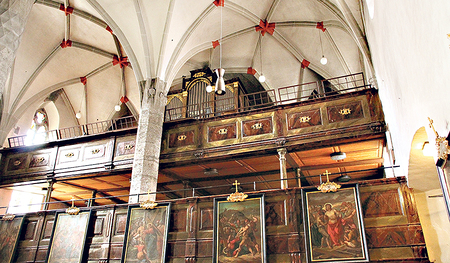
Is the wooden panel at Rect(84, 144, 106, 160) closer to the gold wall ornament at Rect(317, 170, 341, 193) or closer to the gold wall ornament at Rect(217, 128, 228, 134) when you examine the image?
the gold wall ornament at Rect(217, 128, 228, 134)

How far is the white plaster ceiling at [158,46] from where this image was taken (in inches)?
503

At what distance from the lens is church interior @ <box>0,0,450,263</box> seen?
6.90 m

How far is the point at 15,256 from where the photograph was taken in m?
10.0

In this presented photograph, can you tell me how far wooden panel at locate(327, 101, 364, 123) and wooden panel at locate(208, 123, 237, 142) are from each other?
3070mm

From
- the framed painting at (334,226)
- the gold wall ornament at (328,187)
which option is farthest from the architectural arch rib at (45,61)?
the gold wall ornament at (328,187)

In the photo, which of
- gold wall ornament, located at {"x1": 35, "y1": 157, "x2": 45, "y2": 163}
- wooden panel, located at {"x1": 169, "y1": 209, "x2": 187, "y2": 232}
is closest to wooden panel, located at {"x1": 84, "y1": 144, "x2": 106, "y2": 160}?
gold wall ornament, located at {"x1": 35, "y1": 157, "x2": 45, "y2": 163}

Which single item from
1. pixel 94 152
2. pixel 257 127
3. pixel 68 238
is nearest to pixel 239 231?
pixel 257 127

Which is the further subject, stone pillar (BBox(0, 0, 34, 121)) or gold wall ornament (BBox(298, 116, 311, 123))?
gold wall ornament (BBox(298, 116, 311, 123))

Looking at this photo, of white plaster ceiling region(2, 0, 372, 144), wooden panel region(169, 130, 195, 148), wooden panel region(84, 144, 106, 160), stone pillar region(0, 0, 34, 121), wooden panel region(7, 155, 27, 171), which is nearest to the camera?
stone pillar region(0, 0, 34, 121)

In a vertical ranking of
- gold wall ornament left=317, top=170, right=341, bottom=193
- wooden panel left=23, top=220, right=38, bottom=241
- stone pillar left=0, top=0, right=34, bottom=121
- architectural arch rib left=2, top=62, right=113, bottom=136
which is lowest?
wooden panel left=23, top=220, right=38, bottom=241

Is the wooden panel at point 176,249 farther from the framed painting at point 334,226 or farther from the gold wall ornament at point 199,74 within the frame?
the gold wall ornament at point 199,74

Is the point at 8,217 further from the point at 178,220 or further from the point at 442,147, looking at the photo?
the point at 442,147

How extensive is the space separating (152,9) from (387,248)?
10.4 m

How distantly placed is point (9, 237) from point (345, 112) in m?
10.4
